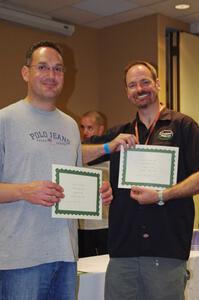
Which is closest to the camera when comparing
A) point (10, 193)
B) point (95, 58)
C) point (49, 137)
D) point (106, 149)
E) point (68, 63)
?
point (10, 193)

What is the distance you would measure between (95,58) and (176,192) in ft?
13.2

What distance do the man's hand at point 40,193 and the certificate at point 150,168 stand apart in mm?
548

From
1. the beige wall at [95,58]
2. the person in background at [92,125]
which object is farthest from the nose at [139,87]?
the beige wall at [95,58]

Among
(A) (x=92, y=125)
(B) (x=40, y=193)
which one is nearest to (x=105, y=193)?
(B) (x=40, y=193)

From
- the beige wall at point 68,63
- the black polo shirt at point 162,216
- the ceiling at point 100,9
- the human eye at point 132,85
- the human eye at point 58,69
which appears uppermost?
the ceiling at point 100,9

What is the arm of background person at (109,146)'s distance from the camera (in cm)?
224

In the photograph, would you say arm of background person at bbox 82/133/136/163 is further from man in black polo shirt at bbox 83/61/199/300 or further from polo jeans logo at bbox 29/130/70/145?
polo jeans logo at bbox 29/130/70/145

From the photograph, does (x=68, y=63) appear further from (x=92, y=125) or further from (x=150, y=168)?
(x=150, y=168)

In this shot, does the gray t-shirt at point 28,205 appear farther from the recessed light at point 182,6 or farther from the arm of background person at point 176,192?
the recessed light at point 182,6

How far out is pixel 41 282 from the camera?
1743 millimetres

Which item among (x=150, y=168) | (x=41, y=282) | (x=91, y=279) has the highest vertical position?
(x=150, y=168)

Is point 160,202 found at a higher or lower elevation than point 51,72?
lower

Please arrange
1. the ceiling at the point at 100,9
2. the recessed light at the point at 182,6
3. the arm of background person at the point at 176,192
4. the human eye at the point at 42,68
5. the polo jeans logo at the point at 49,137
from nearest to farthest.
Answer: the polo jeans logo at the point at 49,137 < the human eye at the point at 42,68 < the arm of background person at the point at 176,192 < the ceiling at the point at 100,9 < the recessed light at the point at 182,6

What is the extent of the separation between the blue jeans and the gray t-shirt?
0.11 ft
